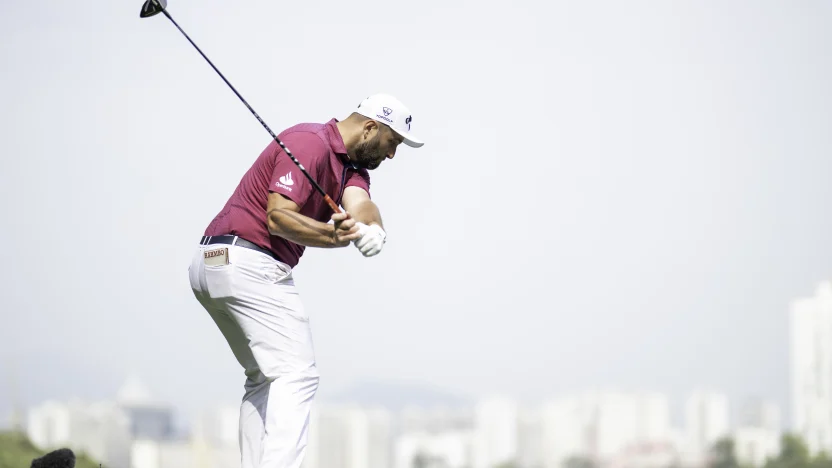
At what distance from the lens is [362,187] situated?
6156 mm

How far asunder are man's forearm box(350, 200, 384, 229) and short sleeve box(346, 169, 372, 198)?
13 cm

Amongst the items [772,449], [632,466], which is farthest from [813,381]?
[632,466]

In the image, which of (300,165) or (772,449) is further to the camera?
(772,449)

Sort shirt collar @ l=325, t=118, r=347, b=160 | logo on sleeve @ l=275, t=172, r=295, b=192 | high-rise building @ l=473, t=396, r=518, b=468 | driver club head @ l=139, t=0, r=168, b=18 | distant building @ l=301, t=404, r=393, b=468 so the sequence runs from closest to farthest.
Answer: logo on sleeve @ l=275, t=172, r=295, b=192 < shirt collar @ l=325, t=118, r=347, b=160 < driver club head @ l=139, t=0, r=168, b=18 < distant building @ l=301, t=404, r=393, b=468 < high-rise building @ l=473, t=396, r=518, b=468

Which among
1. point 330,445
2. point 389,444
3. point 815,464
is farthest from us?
point 389,444

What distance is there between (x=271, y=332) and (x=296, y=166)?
0.84 metres

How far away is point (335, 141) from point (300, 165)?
1.22 ft

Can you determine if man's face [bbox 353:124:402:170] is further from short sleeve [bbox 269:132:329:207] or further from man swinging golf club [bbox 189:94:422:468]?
short sleeve [bbox 269:132:329:207]

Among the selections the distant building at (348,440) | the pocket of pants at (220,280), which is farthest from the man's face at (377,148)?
the distant building at (348,440)

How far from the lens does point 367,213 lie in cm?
598

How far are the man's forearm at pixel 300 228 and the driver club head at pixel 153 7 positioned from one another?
1743 mm

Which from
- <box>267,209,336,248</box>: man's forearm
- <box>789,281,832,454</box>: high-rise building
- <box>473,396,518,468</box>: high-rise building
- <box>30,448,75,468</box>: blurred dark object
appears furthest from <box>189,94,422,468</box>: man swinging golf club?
<box>789,281,832,454</box>: high-rise building

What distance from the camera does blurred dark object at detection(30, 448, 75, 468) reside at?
5008 millimetres

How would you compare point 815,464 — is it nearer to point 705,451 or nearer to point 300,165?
point 705,451
